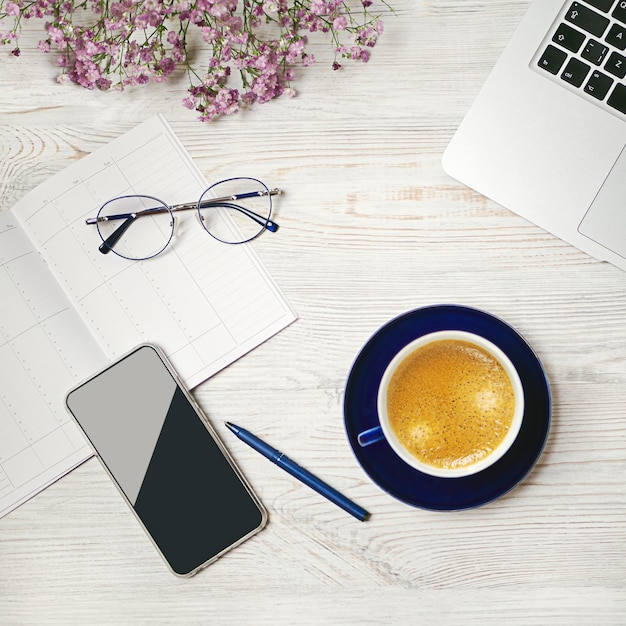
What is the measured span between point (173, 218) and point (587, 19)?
0.64 metres

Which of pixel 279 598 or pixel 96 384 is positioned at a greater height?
pixel 96 384

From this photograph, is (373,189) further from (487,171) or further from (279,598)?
(279,598)

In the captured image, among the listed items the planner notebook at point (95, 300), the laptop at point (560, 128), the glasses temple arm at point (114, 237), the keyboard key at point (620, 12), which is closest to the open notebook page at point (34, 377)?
the planner notebook at point (95, 300)

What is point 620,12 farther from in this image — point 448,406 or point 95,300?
point 95,300

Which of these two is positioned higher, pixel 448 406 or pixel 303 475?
pixel 448 406

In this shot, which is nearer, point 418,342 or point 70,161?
point 418,342

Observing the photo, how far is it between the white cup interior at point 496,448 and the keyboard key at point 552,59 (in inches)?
15.0

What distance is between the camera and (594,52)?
2.85 feet

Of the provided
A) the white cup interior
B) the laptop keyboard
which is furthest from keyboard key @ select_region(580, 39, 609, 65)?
the white cup interior

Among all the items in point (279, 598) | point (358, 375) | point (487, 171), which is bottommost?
point (279, 598)

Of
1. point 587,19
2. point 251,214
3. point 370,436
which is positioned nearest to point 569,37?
point 587,19

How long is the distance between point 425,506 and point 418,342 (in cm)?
23

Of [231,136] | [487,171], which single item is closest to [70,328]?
[231,136]

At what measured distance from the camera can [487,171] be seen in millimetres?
916
